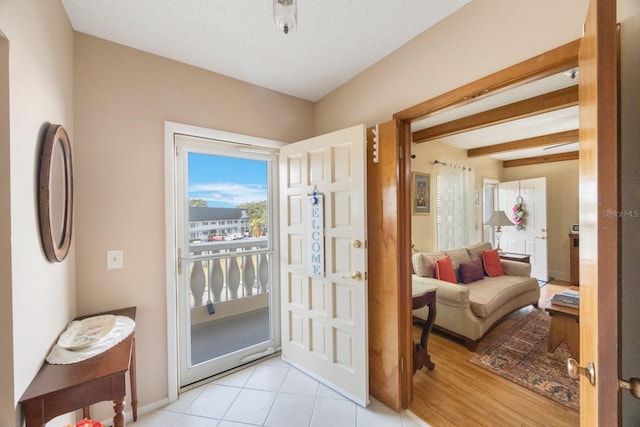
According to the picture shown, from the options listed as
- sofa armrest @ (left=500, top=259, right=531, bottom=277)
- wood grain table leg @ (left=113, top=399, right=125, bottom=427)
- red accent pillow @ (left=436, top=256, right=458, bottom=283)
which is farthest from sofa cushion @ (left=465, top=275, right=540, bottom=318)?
wood grain table leg @ (left=113, top=399, right=125, bottom=427)

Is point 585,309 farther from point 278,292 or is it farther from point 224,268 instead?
point 224,268

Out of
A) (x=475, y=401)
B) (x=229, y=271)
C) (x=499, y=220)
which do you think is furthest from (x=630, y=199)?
(x=499, y=220)

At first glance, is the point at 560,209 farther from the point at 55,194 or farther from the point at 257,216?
the point at 55,194

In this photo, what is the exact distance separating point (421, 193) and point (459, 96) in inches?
91.3

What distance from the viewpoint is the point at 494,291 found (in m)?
2.87

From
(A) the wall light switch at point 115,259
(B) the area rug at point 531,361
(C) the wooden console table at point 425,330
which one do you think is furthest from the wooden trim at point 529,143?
(A) the wall light switch at point 115,259

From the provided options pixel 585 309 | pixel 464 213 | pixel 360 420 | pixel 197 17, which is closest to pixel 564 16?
pixel 585 309

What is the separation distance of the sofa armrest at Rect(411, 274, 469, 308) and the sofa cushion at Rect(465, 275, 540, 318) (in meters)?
0.14

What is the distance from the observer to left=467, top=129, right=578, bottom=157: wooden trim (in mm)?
3568

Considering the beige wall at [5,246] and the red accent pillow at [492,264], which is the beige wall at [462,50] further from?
the red accent pillow at [492,264]

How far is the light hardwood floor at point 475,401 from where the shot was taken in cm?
166

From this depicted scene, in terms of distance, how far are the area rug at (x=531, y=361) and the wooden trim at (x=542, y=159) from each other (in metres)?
3.44

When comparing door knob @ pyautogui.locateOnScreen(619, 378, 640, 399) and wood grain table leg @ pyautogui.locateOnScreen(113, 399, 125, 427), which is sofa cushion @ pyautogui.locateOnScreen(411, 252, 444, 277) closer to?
door knob @ pyautogui.locateOnScreen(619, 378, 640, 399)

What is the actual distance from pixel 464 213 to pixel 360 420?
3.57m
